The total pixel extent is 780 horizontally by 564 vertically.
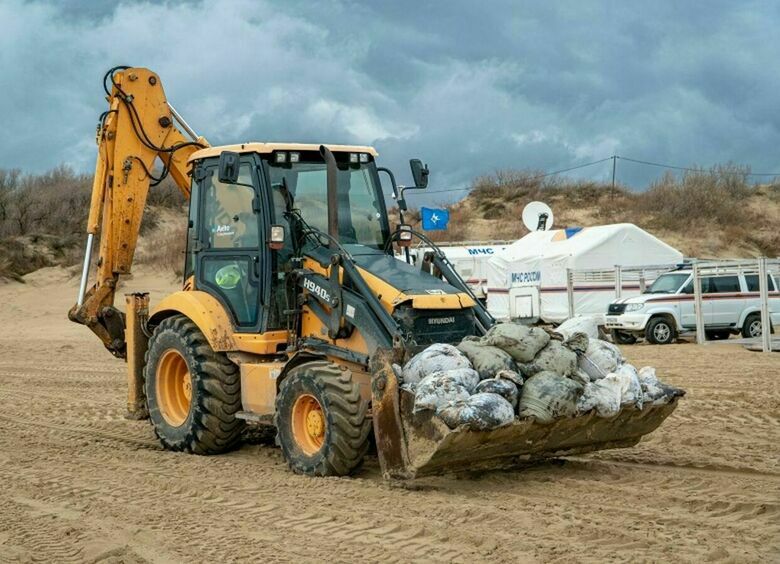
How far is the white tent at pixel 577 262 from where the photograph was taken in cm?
2672

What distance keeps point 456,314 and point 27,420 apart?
6364 mm

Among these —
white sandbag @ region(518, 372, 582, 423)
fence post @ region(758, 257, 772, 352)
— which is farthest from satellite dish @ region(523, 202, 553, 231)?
white sandbag @ region(518, 372, 582, 423)

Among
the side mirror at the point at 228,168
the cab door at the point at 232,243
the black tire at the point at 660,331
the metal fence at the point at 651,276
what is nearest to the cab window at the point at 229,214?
the cab door at the point at 232,243

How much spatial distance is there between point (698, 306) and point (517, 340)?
15204 millimetres

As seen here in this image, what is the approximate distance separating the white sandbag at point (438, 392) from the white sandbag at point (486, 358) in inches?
13.1

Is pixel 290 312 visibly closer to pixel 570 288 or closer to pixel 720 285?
pixel 720 285

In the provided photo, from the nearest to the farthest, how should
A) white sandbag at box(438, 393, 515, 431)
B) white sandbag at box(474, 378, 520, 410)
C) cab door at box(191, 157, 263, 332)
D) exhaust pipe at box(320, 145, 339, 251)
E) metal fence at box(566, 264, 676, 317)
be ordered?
white sandbag at box(438, 393, 515, 431), white sandbag at box(474, 378, 520, 410), exhaust pipe at box(320, 145, 339, 251), cab door at box(191, 157, 263, 332), metal fence at box(566, 264, 676, 317)

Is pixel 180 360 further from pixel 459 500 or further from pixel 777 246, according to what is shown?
pixel 777 246

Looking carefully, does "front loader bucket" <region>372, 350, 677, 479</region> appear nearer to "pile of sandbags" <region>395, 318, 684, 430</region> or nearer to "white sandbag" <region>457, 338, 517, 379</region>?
"pile of sandbags" <region>395, 318, 684, 430</region>

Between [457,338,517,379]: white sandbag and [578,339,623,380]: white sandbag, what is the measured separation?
29.8 inches

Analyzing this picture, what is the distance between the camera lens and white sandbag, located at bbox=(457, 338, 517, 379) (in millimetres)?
7582

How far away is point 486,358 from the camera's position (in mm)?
7645

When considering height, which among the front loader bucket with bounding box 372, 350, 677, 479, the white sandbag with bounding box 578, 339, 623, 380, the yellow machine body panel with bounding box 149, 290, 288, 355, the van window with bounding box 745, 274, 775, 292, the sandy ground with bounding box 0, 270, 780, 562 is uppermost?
the van window with bounding box 745, 274, 775, 292

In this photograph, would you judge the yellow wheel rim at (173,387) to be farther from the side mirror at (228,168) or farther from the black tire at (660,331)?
the black tire at (660,331)
